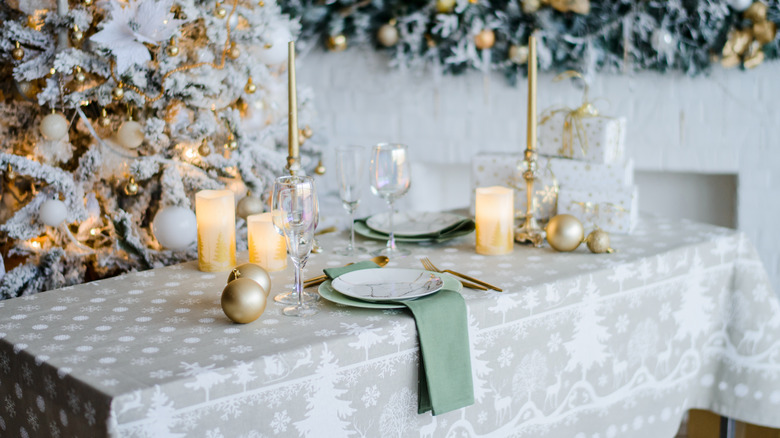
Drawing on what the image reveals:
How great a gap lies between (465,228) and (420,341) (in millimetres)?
584

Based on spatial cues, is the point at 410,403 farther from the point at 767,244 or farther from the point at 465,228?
the point at 767,244

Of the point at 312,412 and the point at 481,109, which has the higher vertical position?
the point at 481,109

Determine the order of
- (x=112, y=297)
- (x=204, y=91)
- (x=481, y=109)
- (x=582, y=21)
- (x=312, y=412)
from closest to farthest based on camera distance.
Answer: (x=312, y=412), (x=112, y=297), (x=204, y=91), (x=582, y=21), (x=481, y=109)

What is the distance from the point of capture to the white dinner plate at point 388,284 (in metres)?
1.19

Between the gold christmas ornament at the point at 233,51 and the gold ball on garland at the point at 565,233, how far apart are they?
0.80 meters

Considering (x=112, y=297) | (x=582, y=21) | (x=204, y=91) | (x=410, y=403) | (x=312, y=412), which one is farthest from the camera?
(x=582, y=21)

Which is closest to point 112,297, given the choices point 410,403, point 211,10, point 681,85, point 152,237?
point 152,237

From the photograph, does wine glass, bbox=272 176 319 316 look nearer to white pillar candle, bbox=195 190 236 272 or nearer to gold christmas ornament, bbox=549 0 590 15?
white pillar candle, bbox=195 190 236 272

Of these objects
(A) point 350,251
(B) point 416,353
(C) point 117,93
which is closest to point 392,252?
(A) point 350,251

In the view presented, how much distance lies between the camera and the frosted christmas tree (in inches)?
60.9

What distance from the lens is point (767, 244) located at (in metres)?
2.73

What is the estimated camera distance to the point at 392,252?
1543mm

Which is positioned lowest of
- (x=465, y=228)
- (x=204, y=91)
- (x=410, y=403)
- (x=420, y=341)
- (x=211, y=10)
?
(x=410, y=403)

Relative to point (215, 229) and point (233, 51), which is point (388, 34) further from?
point (215, 229)
